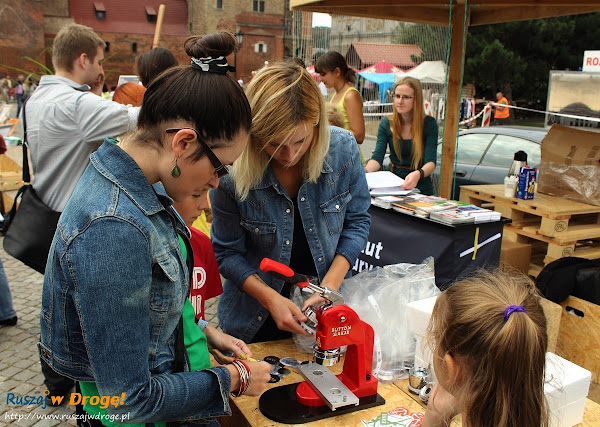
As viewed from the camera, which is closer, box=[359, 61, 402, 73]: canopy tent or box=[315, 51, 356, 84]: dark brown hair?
box=[315, 51, 356, 84]: dark brown hair

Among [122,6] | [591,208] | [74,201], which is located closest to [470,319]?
[74,201]

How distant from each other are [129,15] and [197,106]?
5092cm

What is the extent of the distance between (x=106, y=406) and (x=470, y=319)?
803 mm

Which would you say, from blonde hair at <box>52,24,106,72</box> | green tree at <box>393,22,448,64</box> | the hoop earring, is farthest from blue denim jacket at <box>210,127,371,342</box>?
green tree at <box>393,22,448,64</box>

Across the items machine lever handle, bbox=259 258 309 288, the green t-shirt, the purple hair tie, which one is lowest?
the green t-shirt

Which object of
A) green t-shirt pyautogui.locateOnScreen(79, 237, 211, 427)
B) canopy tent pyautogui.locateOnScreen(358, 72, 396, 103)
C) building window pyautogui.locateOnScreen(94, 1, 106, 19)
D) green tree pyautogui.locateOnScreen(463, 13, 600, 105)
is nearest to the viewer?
green t-shirt pyautogui.locateOnScreen(79, 237, 211, 427)

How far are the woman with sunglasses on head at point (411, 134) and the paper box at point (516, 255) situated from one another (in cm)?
90

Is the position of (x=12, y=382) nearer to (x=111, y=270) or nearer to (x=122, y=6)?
(x=111, y=270)

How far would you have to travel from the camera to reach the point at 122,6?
45938 mm

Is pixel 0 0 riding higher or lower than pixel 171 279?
higher

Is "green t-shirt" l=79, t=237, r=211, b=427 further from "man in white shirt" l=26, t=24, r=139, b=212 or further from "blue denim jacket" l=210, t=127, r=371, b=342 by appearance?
"man in white shirt" l=26, t=24, r=139, b=212

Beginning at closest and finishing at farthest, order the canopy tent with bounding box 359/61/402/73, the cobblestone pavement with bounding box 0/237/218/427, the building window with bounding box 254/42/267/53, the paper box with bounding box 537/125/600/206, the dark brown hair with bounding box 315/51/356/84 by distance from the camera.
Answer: the cobblestone pavement with bounding box 0/237/218/427
the paper box with bounding box 537/125/600/206
the dark brown hair with bounding box 315/51/356/84
the canopy tent with bounding box 359/61/402/73
the building window with bounding box 254/42/267/53

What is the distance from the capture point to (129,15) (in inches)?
1817

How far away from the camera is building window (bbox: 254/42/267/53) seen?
1730 inches
